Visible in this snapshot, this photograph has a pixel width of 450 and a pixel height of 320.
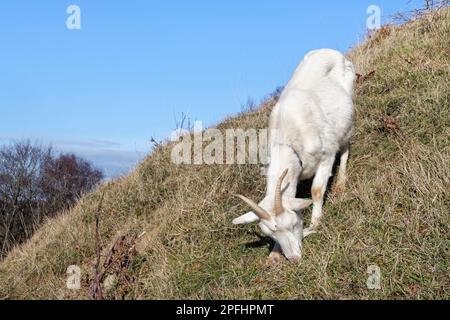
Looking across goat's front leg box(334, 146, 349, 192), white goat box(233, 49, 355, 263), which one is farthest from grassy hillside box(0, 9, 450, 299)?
white goat box(233, 49, 355, 263)

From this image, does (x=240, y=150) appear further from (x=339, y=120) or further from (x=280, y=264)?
(x=280, y=264)

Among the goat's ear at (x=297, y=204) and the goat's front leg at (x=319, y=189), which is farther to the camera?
the goat's front leg at (x=319, y=189)

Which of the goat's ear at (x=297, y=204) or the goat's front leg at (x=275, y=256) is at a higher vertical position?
the goat's ear at (x=297, y=204)

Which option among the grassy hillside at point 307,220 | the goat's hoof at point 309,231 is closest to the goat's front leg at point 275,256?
the grassy hillside at point 307,220

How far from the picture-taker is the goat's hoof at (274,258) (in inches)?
224

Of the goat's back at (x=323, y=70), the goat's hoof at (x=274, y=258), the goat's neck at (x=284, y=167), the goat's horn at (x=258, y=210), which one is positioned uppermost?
the goat's back at (x=323, y=70)

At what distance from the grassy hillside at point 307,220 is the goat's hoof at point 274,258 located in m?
0.09

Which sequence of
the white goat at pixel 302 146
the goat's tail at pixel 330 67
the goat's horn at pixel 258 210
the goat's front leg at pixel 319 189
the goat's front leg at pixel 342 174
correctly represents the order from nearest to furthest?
the goat's horn at pixel 258 210
the white goat at pixel 302 146
the goat's front leg at pixel 319 189
the goat's front leg at pixel 342 174
the goat's tail at pixel 330 67

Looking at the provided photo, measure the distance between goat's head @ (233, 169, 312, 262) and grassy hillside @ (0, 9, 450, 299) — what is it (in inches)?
6.5

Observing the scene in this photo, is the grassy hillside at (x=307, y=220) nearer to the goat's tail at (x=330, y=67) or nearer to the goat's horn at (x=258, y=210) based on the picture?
the goat's horn at (x=258, y=210)

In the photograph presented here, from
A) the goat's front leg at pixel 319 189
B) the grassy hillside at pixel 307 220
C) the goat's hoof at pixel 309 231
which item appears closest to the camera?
the grassy hillside at pixel 307 220

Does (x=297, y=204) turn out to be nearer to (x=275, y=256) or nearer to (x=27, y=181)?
(x=275, y=256)
